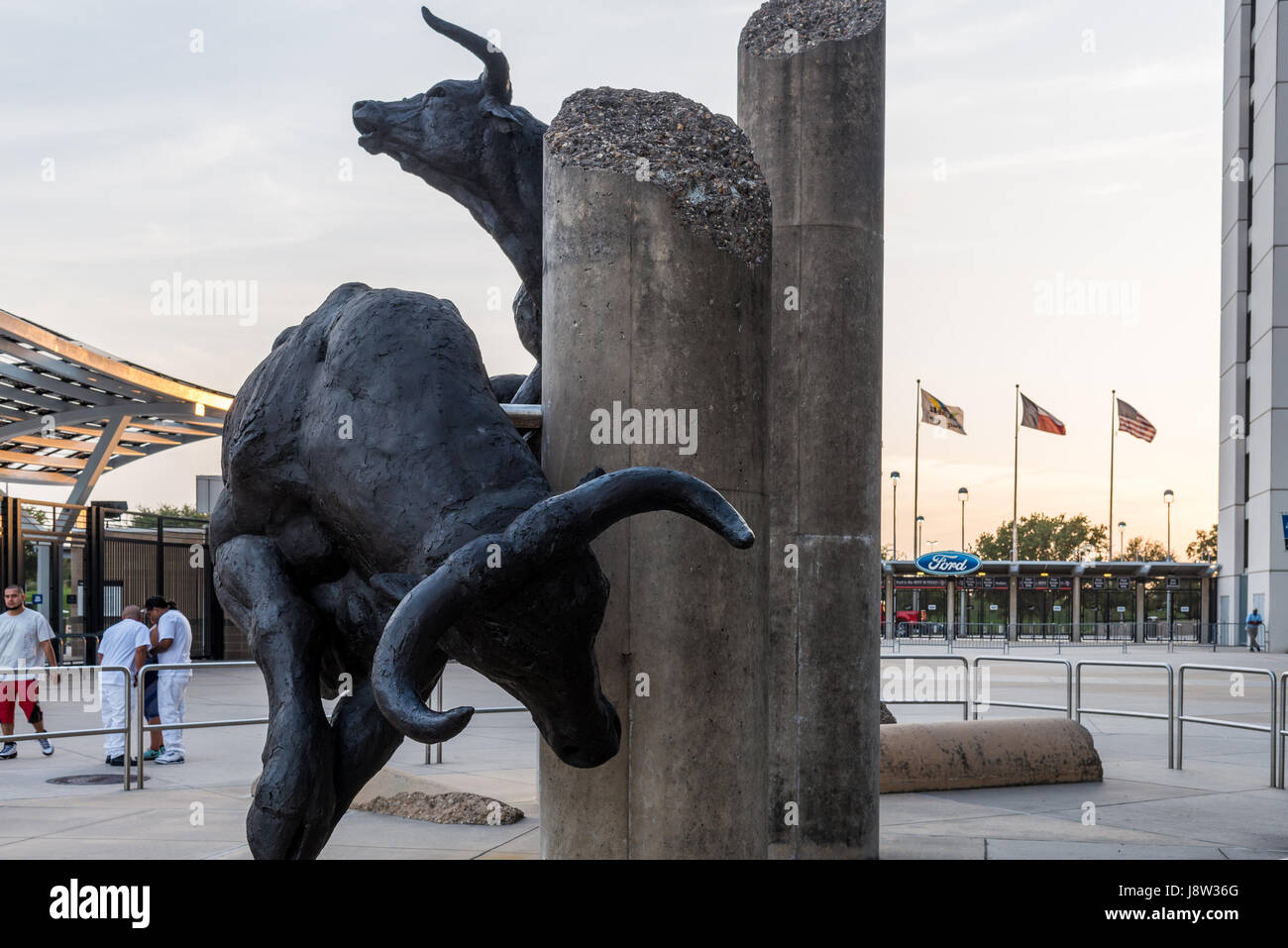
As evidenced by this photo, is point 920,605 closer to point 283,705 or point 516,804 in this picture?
point 516,804

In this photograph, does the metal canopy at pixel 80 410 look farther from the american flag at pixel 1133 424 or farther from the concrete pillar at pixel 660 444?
the american flag at pixel 1133 424

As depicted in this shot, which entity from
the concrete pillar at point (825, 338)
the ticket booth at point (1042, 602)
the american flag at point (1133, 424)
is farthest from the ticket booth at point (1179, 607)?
the concrete pillar at point (825, 338)

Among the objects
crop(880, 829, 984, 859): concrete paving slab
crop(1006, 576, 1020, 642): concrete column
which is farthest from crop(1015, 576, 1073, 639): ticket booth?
crop(880, 829, 984, 859): concrete paving slab

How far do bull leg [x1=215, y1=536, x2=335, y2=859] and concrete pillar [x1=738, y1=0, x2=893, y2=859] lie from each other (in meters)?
3.01

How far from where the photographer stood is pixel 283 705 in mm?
2963

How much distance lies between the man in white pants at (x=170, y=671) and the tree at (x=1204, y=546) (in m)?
96.7

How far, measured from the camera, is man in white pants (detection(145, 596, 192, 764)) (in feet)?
39.5

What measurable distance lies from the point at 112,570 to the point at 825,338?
21.0 meters

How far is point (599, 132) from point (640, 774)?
70.9 inches

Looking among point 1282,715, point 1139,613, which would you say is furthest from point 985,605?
point 1282,715

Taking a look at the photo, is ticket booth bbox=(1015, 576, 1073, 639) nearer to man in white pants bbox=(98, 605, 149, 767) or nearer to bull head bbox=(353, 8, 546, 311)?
man in white pants bbox=(98, 605, 149, 767)

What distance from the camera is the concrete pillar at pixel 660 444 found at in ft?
11.5

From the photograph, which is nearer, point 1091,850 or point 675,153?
point 675,153
